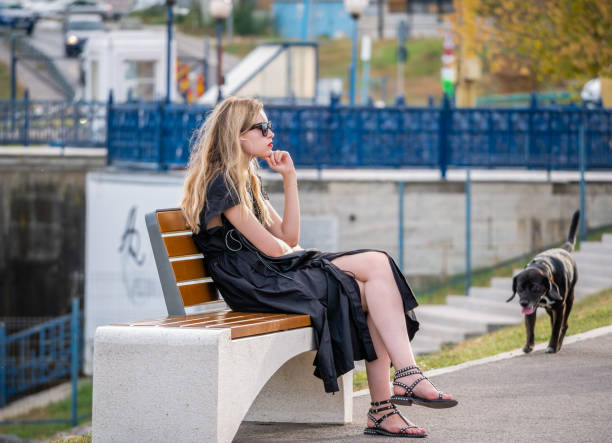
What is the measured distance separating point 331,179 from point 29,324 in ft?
19.4

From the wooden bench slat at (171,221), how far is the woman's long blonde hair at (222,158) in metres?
0.05

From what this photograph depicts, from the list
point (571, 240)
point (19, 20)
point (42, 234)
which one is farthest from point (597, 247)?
point (19, 20)

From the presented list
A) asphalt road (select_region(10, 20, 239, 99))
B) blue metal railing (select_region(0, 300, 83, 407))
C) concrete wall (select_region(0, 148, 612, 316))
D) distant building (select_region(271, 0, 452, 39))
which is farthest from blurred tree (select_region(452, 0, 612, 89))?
distant building (select_region(271, 0, 452, 39))

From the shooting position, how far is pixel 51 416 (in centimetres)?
1537

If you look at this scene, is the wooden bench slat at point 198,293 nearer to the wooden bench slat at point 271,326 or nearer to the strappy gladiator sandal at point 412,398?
the wooden bench slat at point 271,326

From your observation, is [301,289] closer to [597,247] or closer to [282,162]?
[282,162]

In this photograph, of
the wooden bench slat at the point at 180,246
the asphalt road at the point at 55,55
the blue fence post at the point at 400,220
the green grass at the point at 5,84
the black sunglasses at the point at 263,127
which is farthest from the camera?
the green grass at the point at 5,84

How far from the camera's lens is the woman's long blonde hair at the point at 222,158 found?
6047 mm

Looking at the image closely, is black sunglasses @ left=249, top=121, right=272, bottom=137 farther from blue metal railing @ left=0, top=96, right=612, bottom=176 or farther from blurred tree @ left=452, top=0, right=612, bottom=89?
blurred tree @ left=452, top=0, right=612, bottom=89

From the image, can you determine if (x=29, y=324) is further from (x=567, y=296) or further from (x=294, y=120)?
(x=567, y=296)

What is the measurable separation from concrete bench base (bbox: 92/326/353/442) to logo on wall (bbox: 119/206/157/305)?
11120 millimetres

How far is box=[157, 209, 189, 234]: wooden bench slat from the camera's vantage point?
601 centimetres

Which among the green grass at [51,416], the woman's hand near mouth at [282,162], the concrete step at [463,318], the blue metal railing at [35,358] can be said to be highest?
the woman's hand near mouth at [282,162]

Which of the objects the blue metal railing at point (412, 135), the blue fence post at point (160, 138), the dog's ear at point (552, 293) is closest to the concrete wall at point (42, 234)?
the blue metal railing at point (412, 135)
